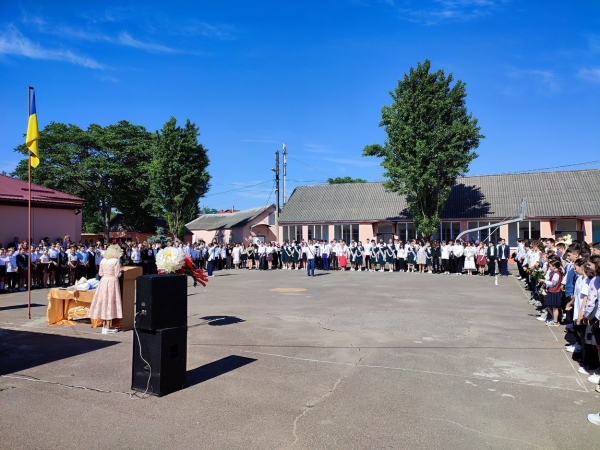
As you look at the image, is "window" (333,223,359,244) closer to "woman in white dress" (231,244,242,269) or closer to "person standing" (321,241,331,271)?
"person standing" (321,241,331,271)

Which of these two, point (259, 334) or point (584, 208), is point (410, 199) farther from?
point (259, 334)

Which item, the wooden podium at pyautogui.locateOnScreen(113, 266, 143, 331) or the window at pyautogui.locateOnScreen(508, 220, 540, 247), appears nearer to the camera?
the wooden podium at pyautogui.locateOnScreen(113, 266, 143, 331)

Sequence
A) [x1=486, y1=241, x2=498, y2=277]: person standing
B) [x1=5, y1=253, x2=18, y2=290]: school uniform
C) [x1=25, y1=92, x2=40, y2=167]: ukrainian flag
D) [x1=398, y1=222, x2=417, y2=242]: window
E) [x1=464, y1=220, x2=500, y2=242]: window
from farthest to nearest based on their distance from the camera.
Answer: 1. [x1=398, y1=222, x2=417, y2=242]: window
2. [x1=464, y1=220, x2=500, y2=242]: window
3. [x1=486, y1=241, x2=498, y2=277]: person standing
4. [x1=5, y1=253, x2=18, y2=290]: school uniform
5. [x1=25, y1=92, x2=40, y2=167]: ukrainian flag

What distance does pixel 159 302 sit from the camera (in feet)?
19.2

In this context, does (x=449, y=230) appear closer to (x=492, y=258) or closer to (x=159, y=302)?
(x=492, y=258)

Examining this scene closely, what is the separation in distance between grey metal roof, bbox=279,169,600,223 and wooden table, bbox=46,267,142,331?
3142 cm

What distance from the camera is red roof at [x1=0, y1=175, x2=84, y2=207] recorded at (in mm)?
22719

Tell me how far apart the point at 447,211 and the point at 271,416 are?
36829 millimetres

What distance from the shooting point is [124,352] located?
793cm

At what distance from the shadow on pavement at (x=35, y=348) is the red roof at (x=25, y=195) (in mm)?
15580

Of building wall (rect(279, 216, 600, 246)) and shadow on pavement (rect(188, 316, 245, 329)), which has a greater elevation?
building wall (rect(279, 216, 600, 246))

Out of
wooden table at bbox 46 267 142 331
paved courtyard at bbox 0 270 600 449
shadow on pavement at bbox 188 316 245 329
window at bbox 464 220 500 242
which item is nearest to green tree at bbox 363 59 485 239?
window at bbox 464 220 500 242

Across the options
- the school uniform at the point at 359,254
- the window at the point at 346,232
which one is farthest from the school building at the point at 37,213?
the window at the point at 346,232

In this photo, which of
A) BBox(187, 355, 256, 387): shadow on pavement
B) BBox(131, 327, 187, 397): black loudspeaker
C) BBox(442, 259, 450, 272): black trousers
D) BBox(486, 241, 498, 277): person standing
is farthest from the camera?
BBox(442, 259, 450, 272): black trousers
